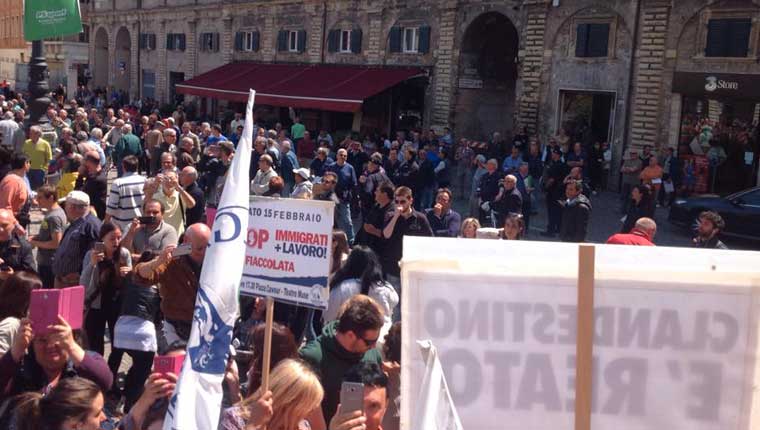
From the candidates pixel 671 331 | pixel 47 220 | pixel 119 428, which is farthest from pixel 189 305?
pixel 671 331

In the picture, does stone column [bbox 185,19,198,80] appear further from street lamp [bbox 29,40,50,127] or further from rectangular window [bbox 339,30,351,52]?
street lamp [bbox 29,40,50,127]

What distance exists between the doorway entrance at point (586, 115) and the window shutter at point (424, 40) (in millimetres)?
5585

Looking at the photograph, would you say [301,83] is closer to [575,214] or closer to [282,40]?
[282,40]

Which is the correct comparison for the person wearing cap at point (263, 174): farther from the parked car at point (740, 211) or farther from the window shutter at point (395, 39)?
the window shutter at point (395, 39)

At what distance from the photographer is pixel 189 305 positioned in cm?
569

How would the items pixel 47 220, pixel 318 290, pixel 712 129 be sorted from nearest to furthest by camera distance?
pixel 318 290 → pixel 47 220 → pixel 712 129

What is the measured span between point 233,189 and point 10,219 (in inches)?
154

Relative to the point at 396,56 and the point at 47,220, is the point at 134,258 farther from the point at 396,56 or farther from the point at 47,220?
the point at 396,56

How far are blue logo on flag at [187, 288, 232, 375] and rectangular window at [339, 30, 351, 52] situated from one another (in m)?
27.4

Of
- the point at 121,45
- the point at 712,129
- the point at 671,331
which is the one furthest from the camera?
the point at 121,45

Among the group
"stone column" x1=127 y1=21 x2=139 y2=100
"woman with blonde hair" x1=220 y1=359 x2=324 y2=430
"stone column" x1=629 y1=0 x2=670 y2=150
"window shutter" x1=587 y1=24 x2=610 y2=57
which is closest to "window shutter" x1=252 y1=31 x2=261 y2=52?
"stone column" x1=127 y1=21 x2=139 y2=100

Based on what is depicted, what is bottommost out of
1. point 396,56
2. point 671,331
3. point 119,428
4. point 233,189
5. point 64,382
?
point 119,428

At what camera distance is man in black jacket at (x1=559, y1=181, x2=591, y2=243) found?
11.0m

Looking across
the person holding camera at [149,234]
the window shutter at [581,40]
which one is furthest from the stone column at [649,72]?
the person holding camera at [149,234]
